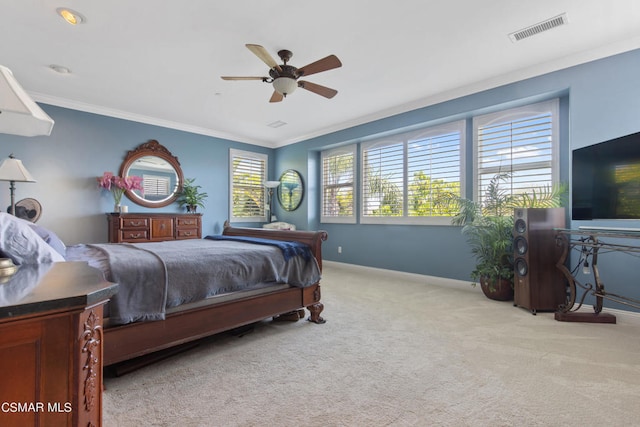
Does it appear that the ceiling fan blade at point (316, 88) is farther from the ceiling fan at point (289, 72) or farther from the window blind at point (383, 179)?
the window blind at point (383, 179)

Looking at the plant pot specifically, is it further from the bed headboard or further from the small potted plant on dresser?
the small potted plant on dresser

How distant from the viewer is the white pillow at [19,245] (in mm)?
1154

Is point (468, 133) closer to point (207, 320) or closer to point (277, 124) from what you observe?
point (277, 124)

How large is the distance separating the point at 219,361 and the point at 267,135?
16.3ft

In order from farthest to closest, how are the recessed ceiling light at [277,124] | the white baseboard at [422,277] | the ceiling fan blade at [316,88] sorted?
the recessed ceiling light at [277,124]
the white baseboard at [422,277]
the ceiling fan blade at [316,88]

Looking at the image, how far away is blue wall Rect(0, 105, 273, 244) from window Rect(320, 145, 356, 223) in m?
2.87

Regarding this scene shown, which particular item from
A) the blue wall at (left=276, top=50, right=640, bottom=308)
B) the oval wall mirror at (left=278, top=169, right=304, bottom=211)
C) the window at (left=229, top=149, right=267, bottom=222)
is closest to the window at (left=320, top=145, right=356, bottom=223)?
the blue wall at (left=276, top=50, right=640, bottom=308)

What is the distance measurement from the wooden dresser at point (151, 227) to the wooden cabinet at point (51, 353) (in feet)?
13.5

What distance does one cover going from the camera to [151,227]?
4730mm

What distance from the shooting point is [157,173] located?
5219mm

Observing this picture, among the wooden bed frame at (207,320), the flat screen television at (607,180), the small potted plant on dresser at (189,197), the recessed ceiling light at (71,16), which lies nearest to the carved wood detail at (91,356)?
the wooden bed frame at (207,320)

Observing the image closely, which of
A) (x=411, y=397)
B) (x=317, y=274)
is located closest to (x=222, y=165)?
(x=317, y=274)

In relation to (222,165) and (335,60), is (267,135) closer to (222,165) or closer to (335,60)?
(222,165)

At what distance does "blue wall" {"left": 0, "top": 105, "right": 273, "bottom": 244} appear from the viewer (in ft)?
13.6
